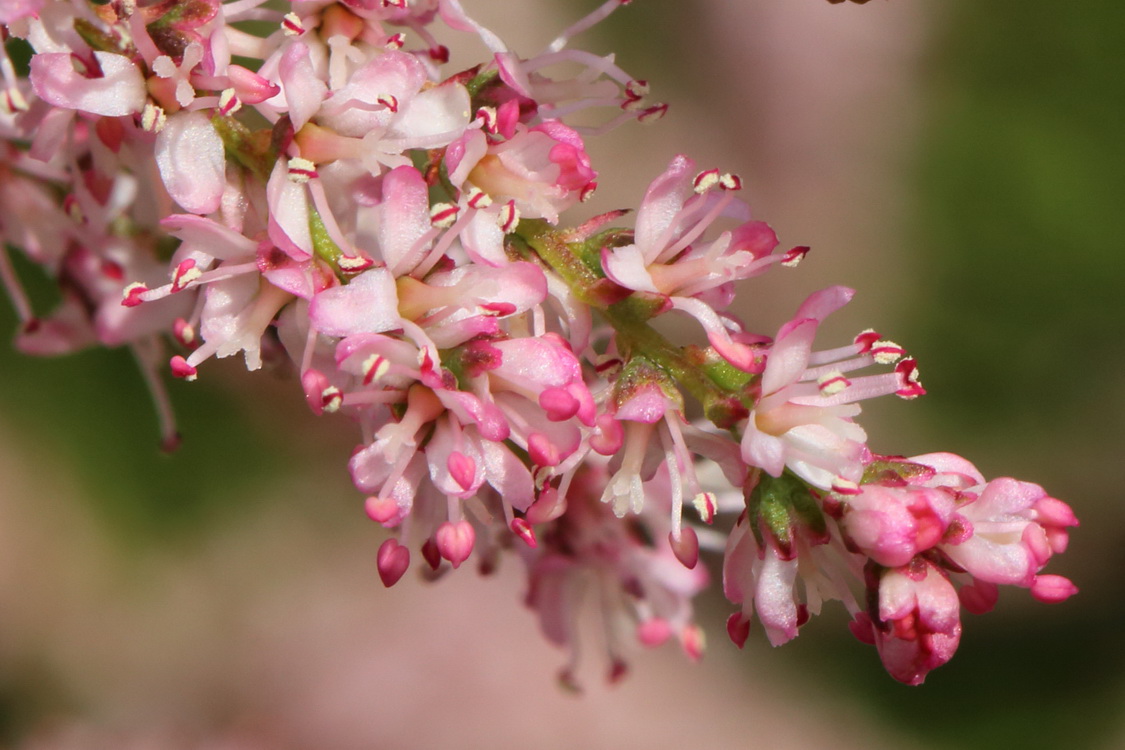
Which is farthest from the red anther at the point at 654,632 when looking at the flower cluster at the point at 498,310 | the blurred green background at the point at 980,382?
the blurred green background at the point at 980,382

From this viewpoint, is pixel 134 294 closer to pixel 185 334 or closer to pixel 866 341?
pixel 185 334

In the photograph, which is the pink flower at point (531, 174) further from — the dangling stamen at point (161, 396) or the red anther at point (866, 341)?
the dangling stamen at point (161, 396)

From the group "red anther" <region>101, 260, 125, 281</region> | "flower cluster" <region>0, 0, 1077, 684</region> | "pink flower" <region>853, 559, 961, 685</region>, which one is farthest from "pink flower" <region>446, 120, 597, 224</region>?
"red anther" <region>101, 260, 125, 281</region>

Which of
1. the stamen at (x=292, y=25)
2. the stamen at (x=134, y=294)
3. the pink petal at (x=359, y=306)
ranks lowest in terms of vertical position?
the stamen at (x=134, y=294)

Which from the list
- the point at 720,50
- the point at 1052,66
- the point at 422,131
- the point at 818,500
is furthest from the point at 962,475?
the point at 720,50

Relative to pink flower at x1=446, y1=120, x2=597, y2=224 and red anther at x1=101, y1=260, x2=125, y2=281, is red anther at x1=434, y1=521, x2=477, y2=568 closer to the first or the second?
pink flower at x1=446, y1=120, x2=597, y2=224

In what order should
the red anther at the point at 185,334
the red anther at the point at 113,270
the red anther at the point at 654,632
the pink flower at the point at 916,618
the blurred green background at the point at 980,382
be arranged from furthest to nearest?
the blurred green background at the point at 980,382
the red anther at the point at 654,632
the red anther at the point at 113,270
the red anther at the point at 185,334
the pink flower at the point at 916,618
